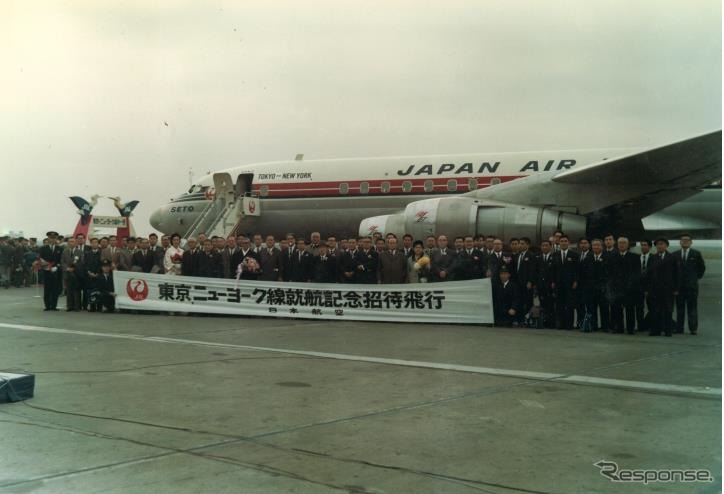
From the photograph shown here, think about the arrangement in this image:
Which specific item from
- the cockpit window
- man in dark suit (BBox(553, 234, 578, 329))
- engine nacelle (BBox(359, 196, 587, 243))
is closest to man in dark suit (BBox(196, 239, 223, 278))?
engine nacelle (BBox(359, 196, 587, 243))

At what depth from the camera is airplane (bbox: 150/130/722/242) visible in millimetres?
14969

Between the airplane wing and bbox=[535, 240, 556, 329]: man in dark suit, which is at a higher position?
the airplane wing

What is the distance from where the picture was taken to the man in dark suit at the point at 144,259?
1514cm

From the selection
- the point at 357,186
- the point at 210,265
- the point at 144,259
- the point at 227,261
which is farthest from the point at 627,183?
the point at 144,259

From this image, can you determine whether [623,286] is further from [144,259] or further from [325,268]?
[144,259]

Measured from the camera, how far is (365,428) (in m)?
4.98

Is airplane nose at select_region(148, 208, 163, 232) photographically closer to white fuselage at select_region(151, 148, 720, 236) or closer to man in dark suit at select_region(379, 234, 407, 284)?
white fuselage at select_region(151, 148, 720, 236)

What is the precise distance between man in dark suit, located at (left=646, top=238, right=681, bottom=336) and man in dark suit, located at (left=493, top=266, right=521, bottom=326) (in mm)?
2080

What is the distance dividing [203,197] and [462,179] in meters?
8.44

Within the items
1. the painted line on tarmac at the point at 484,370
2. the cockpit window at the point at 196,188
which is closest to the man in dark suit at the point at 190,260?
the painted line on tarmac at the point at 484,370

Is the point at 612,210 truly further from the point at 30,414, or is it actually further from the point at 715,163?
the point at 30,414

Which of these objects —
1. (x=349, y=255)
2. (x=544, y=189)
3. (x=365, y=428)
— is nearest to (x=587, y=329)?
(x=349, y=255)

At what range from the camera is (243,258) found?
45.1 feet

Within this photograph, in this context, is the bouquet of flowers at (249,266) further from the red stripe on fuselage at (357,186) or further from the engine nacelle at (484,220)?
the red stripe on fuselage at (357,186)
